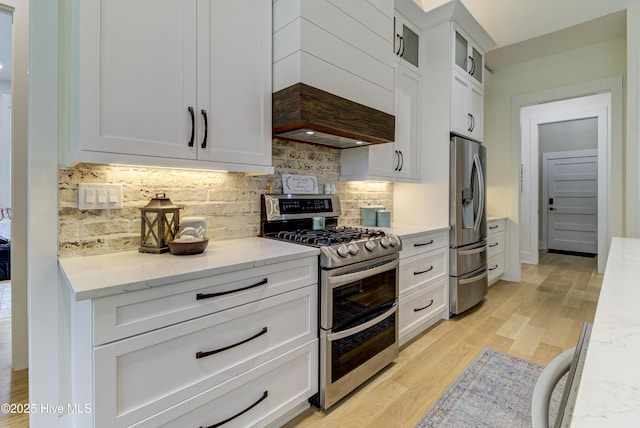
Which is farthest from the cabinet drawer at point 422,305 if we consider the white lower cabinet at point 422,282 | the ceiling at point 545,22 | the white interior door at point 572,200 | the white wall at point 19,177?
the white interior door at point 572,200

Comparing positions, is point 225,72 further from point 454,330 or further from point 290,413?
point 454,330

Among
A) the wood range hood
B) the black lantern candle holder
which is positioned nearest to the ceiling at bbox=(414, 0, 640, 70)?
the wood range hood

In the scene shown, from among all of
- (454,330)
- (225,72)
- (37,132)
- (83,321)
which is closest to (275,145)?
(225,72)

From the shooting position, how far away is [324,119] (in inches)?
73.3

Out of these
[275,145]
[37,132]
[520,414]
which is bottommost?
[520,414]

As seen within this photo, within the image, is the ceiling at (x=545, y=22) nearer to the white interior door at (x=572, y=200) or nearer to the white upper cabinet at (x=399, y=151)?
the white upper cabinet at (x=399, y=151)

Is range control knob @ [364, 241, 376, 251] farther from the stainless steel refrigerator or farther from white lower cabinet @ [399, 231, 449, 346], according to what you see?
the stainless steel refrigerator

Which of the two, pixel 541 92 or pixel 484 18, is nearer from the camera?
pixel 484 18

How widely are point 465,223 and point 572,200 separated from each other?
476cm

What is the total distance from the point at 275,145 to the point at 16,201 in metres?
1.68

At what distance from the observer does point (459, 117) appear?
3.04 metres

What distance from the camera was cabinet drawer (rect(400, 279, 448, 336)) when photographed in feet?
7.86

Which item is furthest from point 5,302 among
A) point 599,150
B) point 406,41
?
point 599,150

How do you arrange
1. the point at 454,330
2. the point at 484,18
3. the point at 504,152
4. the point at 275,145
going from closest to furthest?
1. the point at 275,145
2. the point at 454,330
3. the point at 484,18
4. the point at 504,152
